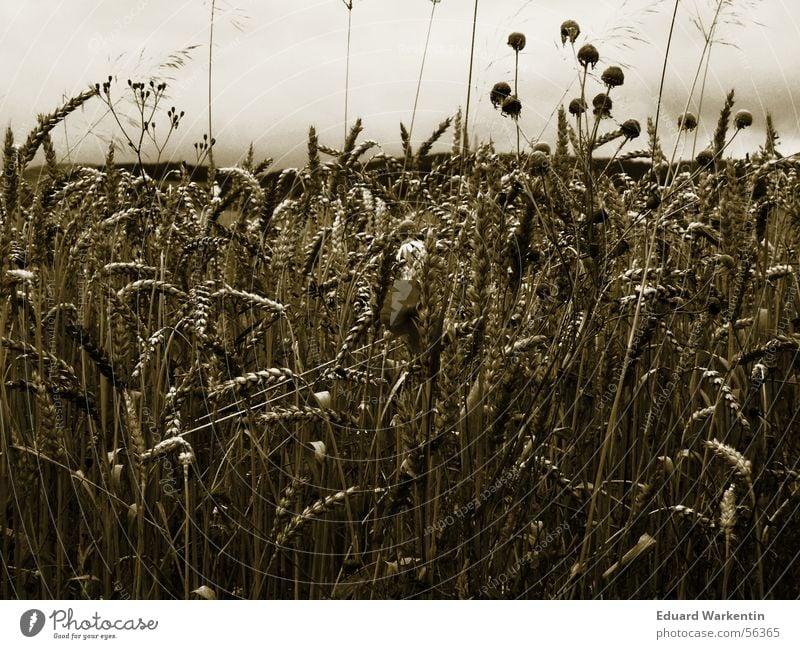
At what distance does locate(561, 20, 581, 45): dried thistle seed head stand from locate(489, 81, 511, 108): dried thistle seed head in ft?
0.61

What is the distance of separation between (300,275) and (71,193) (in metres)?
0.98

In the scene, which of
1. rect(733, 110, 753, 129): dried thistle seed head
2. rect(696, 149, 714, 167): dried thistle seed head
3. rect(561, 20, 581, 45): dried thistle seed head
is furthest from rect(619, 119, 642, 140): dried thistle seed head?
Answer: rect(733, 110, 753, 129): dried thistle seed head

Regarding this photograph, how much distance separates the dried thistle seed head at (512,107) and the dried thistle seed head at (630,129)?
0.22 m

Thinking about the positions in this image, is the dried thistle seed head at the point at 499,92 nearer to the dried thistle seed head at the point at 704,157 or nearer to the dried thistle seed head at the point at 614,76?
the dried thistle seed head at the point at 614,76

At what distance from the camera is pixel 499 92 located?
1699 mm

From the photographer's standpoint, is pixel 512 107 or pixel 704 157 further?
pixel 704 157

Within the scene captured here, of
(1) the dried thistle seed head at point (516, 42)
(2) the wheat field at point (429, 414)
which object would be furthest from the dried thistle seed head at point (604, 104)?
(1) the dried thistle seed head at point (516, 42)

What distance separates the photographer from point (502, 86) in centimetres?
171

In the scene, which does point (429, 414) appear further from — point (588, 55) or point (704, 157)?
point (704, 157)

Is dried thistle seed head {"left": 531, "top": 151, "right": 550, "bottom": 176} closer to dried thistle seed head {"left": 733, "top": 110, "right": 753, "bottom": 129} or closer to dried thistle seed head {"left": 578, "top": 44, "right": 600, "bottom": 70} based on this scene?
dried thistle seed head {"left": 578, "top": 44, "right": 600, "bottom": 70}

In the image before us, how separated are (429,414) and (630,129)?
→ 0.85m

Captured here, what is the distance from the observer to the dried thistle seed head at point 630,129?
154 cm
